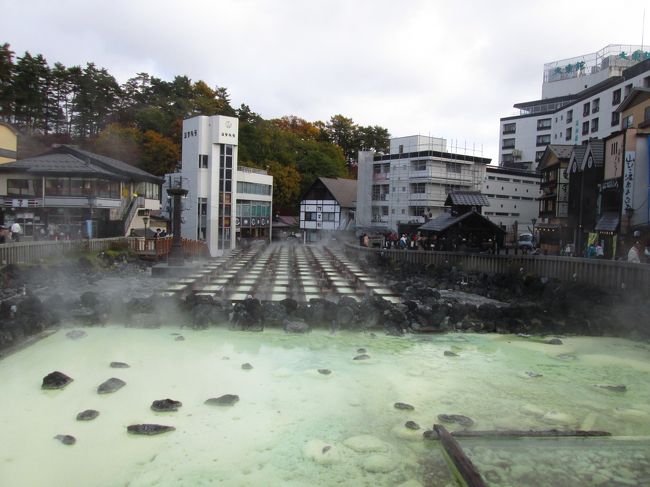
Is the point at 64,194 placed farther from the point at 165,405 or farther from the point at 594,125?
the point at 594,125

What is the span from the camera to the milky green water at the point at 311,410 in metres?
5.09

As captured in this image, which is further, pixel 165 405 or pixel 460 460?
pixel 165 405

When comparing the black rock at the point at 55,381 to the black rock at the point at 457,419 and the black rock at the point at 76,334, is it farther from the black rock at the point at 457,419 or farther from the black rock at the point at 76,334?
the black rock at the point at 457,419

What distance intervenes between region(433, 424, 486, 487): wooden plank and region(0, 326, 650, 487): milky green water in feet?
0.64

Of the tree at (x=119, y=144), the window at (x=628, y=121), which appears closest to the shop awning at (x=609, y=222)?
Answer: the window at (x=628, y=121)

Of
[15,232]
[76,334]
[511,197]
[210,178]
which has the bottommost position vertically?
[76,334]

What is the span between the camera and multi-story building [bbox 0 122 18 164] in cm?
3120

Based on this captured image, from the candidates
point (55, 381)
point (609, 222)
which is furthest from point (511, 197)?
point (55, 381)

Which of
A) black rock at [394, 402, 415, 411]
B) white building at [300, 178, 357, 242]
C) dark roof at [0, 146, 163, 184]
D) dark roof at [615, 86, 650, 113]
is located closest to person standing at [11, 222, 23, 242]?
dark roof at [0, 146, 163, 184]

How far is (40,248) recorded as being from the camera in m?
18.6

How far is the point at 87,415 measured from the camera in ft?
20.7

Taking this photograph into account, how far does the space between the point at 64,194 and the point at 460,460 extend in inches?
1205

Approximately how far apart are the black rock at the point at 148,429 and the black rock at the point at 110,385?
1431 millimetres

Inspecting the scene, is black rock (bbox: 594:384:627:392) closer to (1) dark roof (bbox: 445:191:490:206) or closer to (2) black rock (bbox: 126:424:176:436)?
(2) black rock (bbox: 126:424:176:436)
